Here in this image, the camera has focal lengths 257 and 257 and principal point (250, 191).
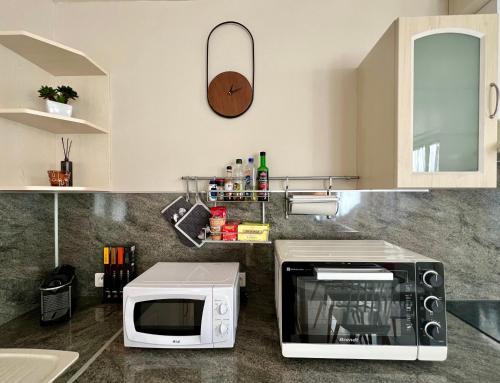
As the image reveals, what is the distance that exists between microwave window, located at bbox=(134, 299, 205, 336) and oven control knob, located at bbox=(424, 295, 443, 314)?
85 cm

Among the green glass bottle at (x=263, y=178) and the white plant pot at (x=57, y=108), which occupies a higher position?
the white plant pot at (x=57, y=108)

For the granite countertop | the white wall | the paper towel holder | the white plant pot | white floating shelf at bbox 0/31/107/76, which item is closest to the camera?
the granite countertop

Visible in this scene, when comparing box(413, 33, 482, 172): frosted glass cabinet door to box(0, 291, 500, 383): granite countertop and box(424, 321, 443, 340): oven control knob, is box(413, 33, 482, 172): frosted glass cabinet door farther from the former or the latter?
box(0, 291, 500, 383): granite countertop

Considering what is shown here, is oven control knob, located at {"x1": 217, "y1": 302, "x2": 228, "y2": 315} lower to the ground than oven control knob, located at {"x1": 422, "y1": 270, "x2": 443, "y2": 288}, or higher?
lower

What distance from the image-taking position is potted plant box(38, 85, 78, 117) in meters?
1.25

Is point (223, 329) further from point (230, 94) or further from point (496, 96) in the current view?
point (496, 96)

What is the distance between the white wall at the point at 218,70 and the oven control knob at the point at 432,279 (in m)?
0.68

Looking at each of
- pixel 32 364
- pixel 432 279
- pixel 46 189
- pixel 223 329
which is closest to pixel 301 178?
pixel 432 279

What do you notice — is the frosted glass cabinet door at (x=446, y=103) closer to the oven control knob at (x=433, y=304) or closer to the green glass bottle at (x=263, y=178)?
the oven control knob at (x=433, y=304)

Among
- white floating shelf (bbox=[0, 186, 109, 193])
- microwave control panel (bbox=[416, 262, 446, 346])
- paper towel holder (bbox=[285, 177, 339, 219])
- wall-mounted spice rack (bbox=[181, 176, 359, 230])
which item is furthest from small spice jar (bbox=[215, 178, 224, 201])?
microwave control panel (bbox=[416, 262, 446, 346])

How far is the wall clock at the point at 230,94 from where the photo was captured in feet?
4.86

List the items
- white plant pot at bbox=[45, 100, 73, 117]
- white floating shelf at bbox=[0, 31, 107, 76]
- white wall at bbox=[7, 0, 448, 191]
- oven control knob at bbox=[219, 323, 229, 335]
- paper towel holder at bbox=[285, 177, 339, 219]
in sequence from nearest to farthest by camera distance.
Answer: oven control knob at bbox=[219, 323, 229, 335], white floating shelf at bbox=[0, 31, 107, 76], white plant pot at bbox=[45, 100, 73, 117], paper towel holder at bbox=[285, 177, 339, 219], white wall at bbox=[7, 0, 448, 191]

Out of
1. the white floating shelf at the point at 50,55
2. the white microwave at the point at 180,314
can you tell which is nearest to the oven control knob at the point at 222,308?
the white microwave at the point at 180,314

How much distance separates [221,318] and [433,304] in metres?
0.79
